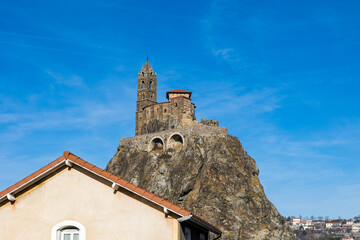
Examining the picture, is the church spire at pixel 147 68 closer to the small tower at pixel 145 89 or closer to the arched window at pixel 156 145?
the small tower at pixel 145 89

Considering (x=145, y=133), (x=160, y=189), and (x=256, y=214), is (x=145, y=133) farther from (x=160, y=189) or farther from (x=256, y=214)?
(x=256, y=214)

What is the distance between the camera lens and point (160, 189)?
96.2 meters

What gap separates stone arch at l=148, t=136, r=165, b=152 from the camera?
10519 cm

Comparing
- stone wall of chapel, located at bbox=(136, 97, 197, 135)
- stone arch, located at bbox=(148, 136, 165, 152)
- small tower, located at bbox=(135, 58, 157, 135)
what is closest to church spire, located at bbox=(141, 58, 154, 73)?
small tower, located at bbox=(135, 58, 157, 135)

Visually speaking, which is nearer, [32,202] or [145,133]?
[32,202]

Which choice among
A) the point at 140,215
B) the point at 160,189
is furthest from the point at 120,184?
the point at 160,189

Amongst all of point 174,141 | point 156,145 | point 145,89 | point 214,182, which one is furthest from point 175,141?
point 145,89

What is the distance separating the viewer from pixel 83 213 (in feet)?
51.0

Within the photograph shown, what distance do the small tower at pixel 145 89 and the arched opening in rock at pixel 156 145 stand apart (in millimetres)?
12189

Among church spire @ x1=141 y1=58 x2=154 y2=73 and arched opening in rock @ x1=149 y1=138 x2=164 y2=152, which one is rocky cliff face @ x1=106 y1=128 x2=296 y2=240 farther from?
church spire @ x1=141 y1=58 x2=154 y2=73

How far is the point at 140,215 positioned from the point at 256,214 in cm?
7814

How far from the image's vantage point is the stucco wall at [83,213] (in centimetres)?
1518

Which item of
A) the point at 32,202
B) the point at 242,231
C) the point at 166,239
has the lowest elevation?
the point at 166,239

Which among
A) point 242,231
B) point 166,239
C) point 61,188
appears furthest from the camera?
point 242,231
